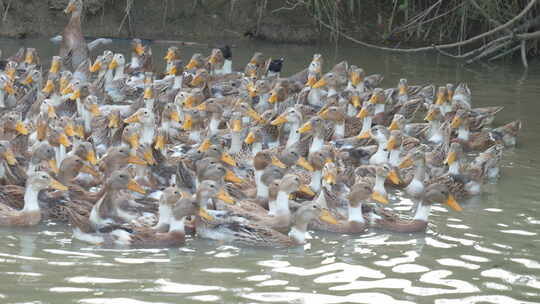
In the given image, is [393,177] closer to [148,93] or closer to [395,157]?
[395,157]

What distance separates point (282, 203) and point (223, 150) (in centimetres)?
121

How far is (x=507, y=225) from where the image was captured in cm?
874

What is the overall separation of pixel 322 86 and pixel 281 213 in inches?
169

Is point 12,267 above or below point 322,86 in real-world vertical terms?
below

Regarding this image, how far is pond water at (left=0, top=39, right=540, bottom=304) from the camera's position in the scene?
6.77m

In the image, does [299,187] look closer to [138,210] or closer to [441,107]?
[138,210]

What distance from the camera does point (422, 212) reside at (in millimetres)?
8578

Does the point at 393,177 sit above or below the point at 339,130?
below

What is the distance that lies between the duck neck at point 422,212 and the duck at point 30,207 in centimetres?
284

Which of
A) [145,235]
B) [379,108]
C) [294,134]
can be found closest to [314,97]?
[379,108]

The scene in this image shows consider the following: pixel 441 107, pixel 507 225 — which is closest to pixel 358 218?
pixel 507 225

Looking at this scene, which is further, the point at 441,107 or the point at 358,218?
the point at 441,107

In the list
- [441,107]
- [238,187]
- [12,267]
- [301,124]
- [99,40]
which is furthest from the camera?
[99,40]

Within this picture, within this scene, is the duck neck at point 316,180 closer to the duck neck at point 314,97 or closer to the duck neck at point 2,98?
the duck neck at point 314,97
